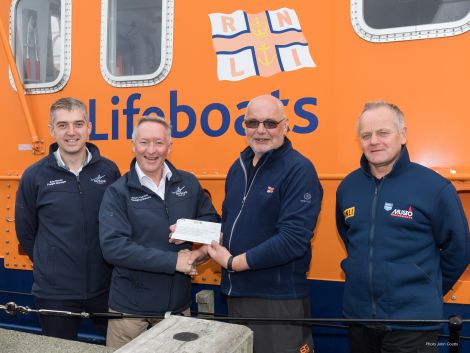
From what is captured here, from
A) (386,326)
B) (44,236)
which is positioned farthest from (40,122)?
(386,326)

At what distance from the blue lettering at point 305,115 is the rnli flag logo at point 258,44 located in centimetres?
21

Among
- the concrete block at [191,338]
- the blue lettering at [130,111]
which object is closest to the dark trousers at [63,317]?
the concrete block at [191,338]

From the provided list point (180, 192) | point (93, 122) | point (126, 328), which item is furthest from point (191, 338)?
point (93, 122)

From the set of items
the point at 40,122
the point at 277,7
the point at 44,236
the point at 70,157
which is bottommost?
the point at 44,236

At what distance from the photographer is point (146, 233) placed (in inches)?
105

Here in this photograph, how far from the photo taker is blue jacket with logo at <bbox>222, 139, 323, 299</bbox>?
2.47 metres

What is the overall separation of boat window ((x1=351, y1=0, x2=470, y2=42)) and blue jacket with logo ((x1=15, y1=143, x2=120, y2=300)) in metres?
1.85

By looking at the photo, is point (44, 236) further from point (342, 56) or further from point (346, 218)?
point (342, 56)

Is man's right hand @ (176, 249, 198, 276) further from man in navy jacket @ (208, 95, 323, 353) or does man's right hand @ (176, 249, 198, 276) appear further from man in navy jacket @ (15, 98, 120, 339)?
man in navy jacket @ (15, 98, 120, 339)

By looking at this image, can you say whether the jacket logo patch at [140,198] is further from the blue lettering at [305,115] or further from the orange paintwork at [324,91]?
the blue lettering at [305,115]

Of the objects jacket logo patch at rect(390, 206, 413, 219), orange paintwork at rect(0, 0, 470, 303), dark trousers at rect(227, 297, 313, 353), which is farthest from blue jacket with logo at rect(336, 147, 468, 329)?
orange paintwork at rect(0, 0, 470, 303)

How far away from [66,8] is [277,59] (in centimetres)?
169

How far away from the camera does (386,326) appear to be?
2246 mm

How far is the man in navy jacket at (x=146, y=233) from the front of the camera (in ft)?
8.54
